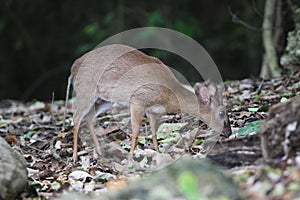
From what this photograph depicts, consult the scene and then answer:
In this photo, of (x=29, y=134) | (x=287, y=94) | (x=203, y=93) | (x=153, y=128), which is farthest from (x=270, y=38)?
(x=29, y=134)

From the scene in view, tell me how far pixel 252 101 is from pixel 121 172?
2.51m

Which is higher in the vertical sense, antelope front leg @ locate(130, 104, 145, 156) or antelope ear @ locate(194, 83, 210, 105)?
antelope ear @ locate(194, 83, 210, 105)

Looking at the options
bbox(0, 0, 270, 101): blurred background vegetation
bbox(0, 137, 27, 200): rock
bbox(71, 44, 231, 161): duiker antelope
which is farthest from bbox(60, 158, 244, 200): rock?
bbox(0, 0, 270, 101): blurred background vegetation

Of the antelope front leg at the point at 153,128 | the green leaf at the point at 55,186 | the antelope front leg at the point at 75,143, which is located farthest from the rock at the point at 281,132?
the antelope front leg at the point at 75,143

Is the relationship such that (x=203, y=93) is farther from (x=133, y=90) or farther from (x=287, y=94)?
(x=287, y=94)

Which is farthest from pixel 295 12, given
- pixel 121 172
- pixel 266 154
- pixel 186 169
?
pixel 186 169

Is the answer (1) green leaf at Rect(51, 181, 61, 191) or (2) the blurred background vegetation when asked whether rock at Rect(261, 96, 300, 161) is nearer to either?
(1) green leaf at Rect(51, 181, 61, 191)

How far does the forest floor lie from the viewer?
3.37 m

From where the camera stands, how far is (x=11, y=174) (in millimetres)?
3949

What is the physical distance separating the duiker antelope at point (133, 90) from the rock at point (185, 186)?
2773mm

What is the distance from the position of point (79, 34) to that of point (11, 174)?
32.8 ft

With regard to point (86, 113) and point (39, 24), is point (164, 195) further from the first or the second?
point (39, 24)

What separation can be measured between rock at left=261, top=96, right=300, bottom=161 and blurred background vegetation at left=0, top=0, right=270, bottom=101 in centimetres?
842

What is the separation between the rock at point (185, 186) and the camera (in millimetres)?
2830
